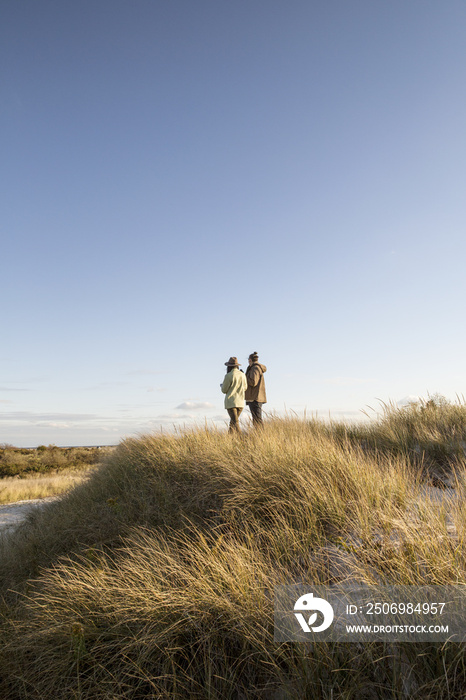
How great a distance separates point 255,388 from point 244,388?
0.36m

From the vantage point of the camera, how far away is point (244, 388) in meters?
11.2

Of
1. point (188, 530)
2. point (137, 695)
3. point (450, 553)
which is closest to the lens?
point (137, 695)

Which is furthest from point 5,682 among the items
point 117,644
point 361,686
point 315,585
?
point 361,686

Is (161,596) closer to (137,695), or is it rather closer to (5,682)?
(137,695)

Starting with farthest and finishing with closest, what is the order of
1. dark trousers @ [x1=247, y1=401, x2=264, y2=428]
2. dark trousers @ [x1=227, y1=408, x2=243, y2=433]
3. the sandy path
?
dark trousers @ [x1=247, y1=401, x2=264, y2=428] → the sandy path → dark trousers @ [x1=227, y1=408, x2=243, y2=433]

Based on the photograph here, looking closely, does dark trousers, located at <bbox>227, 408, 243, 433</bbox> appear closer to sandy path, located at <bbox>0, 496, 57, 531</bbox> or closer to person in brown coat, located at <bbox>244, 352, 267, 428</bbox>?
person in brown coat, located at <bbox>244, 352, 267, 428</bbox>

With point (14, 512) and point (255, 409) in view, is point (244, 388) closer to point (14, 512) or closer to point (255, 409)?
point (255, 409)

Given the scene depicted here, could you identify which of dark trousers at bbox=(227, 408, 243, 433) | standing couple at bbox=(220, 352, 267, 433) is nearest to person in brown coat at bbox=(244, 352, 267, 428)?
standing couple at bbox=(220, 352, 267, 433)

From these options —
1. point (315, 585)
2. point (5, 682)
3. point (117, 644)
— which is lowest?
point (5, 682)

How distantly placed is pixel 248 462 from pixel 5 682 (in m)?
3.69

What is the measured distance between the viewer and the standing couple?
10914mm

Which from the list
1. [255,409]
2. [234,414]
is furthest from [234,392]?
[255,409]

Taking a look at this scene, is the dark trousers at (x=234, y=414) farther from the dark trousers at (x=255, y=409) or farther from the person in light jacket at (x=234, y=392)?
the dark trousers at (x=255, y=409)

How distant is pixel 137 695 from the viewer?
2807 mm
